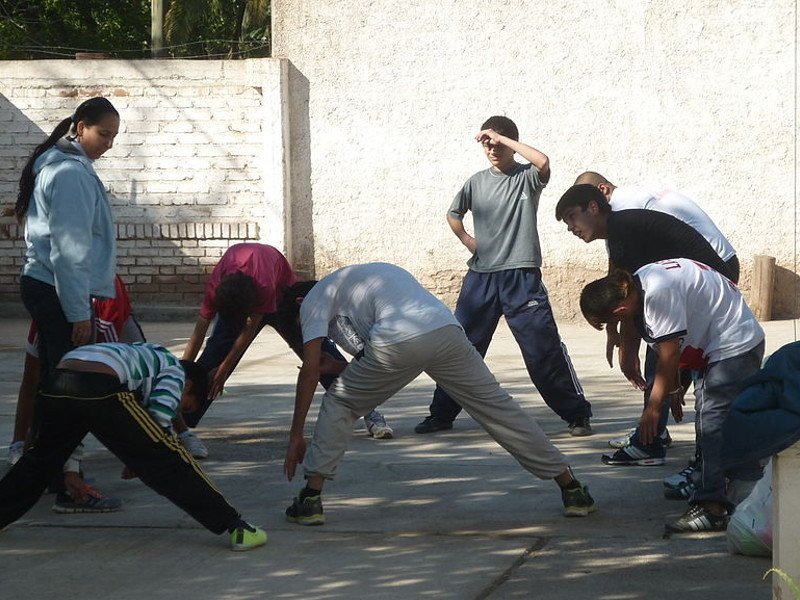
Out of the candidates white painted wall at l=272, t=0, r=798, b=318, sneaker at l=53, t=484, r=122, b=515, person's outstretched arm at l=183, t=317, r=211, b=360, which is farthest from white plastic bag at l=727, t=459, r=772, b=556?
white painted wall at l=272, t=0, r=798, b=318

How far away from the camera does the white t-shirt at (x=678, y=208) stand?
661 centimetres

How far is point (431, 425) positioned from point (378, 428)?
0.34 m

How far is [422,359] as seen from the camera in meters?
5.20

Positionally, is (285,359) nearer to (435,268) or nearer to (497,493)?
(435,268)

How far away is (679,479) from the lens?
18.9 feet

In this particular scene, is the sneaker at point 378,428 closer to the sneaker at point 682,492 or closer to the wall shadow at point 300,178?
the sneaker at point 682,492

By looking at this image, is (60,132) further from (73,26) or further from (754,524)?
(73,26)

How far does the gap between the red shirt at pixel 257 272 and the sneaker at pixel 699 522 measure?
2400mm

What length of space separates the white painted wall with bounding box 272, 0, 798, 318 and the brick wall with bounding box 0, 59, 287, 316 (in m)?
0.39

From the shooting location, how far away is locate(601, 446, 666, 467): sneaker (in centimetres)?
638

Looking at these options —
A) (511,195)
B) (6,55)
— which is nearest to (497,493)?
(511,195)

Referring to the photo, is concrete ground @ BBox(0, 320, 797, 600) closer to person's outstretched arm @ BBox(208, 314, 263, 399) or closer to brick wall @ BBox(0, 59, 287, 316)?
person's outstretched arm @ BBox(208, 314, 263, 399)

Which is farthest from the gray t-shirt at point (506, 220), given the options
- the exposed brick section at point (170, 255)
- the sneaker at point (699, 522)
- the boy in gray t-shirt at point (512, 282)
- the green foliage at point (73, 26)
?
the green foliage at point (73, 26)

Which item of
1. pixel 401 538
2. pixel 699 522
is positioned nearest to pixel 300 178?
pixel 401 538
